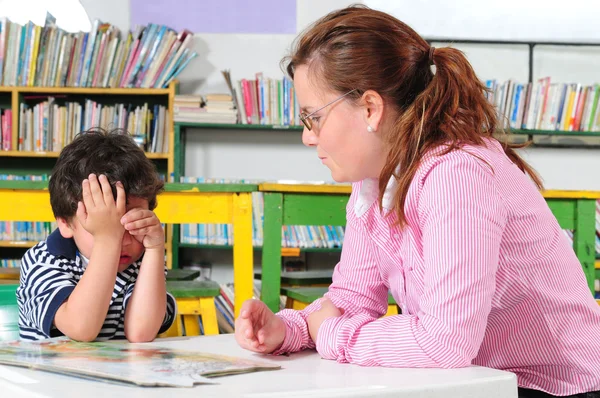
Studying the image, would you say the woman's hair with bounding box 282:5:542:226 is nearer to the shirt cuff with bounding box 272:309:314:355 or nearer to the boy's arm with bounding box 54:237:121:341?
the shirt cuff with bounding box 272:309:314:355

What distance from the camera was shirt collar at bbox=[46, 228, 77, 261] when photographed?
1253 mm

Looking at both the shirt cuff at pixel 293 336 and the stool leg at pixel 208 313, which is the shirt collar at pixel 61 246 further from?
the stool leg at pixel 208 313

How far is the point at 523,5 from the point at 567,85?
0.60 meters

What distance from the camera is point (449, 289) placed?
84 centimetres

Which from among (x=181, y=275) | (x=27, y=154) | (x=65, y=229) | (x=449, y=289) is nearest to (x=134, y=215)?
(x=65, y=229)

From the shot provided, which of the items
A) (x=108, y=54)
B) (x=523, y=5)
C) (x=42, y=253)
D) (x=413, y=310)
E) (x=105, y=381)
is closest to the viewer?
(x=105, y=381)

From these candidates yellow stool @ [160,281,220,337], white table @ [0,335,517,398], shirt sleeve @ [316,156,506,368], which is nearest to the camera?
white table @ [0,335,517,398]

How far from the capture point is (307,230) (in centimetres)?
410

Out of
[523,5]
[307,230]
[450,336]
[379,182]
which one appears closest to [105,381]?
[450,336]

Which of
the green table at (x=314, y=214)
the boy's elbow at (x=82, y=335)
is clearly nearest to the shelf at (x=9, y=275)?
the green table at (x=314, y=214)

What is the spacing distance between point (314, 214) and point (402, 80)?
4.37 feet

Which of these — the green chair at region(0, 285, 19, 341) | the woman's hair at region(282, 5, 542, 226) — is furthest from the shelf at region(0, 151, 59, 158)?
the woman's hair at region(282, 5, 542, 226)

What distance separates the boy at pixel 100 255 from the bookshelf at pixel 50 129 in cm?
255

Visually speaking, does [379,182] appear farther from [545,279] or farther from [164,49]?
[164,49]
